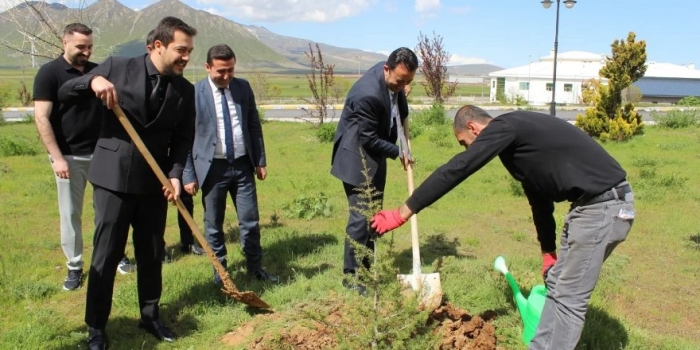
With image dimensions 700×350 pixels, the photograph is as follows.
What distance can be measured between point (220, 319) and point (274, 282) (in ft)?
2.43

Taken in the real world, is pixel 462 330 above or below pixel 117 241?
below

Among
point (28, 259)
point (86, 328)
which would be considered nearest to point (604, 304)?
point (86, 328)

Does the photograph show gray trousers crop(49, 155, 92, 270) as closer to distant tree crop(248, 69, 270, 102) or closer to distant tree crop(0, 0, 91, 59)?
distant tree crop(0, 0, 91, 59)

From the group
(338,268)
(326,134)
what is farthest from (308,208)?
(326,134)

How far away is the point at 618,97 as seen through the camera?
13383mm

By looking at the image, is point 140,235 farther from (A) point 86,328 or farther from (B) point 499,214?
(B) point 499,214

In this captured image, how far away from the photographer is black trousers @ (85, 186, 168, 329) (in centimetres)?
330

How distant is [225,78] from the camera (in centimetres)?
428

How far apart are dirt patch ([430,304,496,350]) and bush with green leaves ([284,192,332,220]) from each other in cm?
331

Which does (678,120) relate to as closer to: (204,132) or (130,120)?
(204,132)

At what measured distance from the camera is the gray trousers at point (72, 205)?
14.8 feet

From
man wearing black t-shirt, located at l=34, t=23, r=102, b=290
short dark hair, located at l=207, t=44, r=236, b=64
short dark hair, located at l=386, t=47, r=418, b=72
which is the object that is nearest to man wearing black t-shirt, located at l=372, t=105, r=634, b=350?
short dark hair, located at l=386, t=47, r=418, b=72

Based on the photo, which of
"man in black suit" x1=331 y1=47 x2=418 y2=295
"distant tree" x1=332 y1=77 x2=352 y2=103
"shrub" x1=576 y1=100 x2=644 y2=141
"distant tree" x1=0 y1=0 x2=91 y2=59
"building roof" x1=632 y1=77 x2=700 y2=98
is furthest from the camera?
"building roof" x1=632 y1=77 x2=700 y2=98

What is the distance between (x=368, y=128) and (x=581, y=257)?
1840 millimetres
